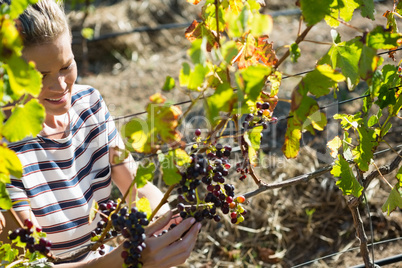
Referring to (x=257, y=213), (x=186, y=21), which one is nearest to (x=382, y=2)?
(x=186, y=21)

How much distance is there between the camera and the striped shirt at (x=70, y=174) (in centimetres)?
124

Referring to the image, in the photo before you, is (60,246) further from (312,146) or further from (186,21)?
(186,21)

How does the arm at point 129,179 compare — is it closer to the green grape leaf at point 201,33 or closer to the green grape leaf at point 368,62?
the green grape leaf at point 201,33

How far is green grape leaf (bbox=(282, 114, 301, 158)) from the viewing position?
95cm

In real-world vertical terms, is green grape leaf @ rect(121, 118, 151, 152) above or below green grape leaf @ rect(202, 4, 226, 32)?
below

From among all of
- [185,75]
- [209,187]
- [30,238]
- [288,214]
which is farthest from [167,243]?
[288,214]

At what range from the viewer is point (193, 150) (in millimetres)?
857

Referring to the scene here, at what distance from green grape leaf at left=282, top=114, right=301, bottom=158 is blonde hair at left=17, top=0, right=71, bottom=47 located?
553 mm

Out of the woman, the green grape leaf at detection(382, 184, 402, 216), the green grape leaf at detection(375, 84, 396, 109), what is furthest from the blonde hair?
the green grape leaf at detection(382, 184, 402, 216)

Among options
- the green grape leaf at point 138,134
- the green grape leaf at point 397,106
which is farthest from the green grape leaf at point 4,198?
the green grape leaf at point 397,106

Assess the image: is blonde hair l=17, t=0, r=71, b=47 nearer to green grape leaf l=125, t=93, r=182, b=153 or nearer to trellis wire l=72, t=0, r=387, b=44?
green grape leaf l=125, t=93, r=182, b=153

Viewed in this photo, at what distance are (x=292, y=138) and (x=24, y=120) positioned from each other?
0.51 metres

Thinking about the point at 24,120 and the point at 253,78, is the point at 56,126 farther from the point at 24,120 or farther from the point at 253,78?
the point at 253,78

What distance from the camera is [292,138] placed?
0.98 m
